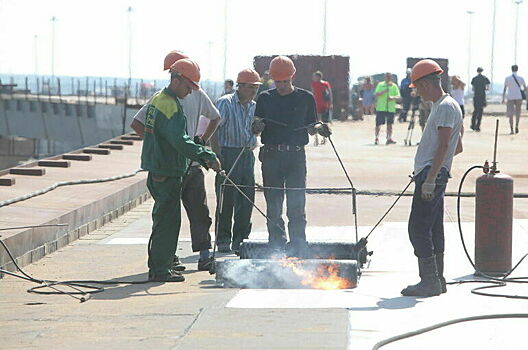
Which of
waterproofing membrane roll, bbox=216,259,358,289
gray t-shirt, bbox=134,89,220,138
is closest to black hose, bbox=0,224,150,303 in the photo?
waterproofing membrane roll, bbox=216,259,358,289

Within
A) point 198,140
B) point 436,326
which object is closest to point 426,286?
point 436,326

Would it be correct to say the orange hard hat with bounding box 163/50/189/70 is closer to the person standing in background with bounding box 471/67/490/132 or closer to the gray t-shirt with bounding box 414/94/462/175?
the gray t-shirt with bounding box 414/94/462/175

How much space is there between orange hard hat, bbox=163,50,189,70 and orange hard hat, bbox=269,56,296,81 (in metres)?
0.80

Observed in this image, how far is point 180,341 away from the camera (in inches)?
312

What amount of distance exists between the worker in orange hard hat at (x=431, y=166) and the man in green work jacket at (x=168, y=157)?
5.91 feet

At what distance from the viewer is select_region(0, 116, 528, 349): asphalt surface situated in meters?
8.00

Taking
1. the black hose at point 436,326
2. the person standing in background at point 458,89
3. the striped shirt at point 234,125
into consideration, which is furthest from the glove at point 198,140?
the person standing in background at point 458,89

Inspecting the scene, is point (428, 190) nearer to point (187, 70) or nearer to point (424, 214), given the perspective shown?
point (424, 214)

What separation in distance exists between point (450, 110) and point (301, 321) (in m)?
2.13

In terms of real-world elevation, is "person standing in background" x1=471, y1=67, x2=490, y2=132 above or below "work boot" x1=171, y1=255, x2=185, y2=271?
above

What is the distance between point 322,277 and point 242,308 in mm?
1401

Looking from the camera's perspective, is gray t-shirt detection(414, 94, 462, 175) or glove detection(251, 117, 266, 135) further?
glove detection(251, 117, 266, 135)

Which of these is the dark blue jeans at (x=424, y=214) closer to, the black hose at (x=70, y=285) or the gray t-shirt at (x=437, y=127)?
the gray t-shirt at (x=437, y=127)

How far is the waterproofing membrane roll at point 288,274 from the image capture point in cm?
1027
